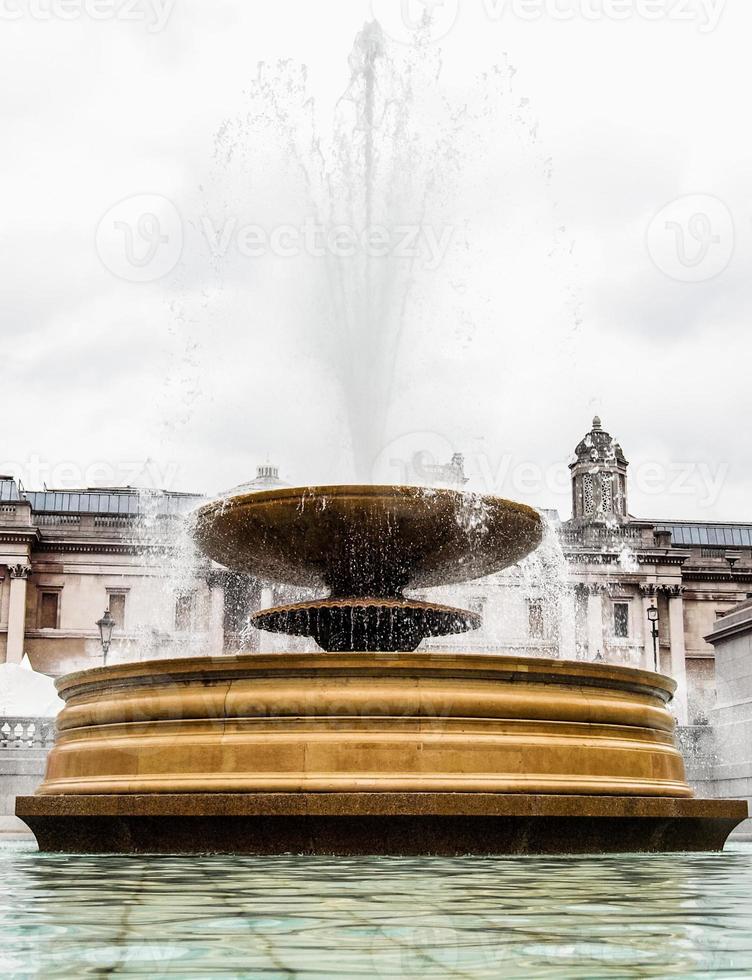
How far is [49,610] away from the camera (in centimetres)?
5106

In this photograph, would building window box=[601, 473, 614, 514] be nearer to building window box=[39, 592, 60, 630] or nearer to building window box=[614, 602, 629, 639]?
building window box=[614, 602, 629, 639]

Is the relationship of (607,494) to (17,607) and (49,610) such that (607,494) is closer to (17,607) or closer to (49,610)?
(49,610)

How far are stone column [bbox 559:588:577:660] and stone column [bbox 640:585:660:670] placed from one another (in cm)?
382

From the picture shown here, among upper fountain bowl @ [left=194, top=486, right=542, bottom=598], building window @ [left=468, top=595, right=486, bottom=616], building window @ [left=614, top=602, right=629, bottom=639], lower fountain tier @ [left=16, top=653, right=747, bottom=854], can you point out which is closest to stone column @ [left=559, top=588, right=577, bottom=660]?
building window @ [left=468, top=595, right=486, bottom=616]

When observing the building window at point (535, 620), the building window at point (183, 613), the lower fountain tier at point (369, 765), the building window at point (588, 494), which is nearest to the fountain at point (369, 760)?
the lower fountain tier at point (369, 765)

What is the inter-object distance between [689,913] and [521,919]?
1.95 ft

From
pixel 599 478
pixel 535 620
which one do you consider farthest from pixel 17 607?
pixel 599 478

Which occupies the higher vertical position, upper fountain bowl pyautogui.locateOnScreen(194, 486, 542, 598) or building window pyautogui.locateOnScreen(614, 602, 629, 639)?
building window pyautogui.locateOnScreen(614, 602, 629, 639)

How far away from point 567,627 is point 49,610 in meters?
21.3

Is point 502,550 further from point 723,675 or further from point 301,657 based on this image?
point 723,675

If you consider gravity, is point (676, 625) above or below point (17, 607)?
below

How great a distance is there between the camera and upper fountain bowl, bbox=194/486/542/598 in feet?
27.9

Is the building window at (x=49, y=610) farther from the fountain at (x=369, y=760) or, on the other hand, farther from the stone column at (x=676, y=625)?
the fountain at (x=369, y=760)

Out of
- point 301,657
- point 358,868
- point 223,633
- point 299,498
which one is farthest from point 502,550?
point 223,633
